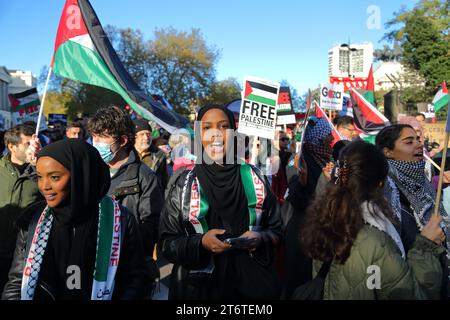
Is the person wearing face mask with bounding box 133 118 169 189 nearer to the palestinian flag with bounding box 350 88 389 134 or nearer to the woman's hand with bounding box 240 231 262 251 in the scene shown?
the palestinian flag with bounding box 350 88 389 134

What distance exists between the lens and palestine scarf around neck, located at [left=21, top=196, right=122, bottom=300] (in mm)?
2282

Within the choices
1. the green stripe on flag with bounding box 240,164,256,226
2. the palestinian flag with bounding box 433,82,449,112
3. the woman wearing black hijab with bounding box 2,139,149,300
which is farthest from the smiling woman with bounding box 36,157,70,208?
the palestinian flag with bounding box 433,82,449,112

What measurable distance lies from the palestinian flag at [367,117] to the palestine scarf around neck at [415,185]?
4.45 metres

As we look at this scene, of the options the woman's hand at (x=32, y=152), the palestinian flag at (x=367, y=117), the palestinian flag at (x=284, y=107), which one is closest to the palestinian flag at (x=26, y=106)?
the palestinian flag at (x=284, y=107)

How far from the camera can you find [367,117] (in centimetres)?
811

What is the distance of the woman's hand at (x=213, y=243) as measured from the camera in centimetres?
267

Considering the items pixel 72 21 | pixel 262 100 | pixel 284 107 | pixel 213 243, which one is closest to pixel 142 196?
pixel 213 243

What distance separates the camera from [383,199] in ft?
8.33

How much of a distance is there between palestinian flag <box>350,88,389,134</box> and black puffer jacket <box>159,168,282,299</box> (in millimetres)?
5378

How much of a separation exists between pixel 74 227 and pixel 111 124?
1392 mm

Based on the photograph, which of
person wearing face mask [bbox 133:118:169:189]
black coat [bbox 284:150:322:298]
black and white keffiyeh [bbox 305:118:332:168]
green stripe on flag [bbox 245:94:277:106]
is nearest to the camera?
black coat [bbox 284:150:322:298]

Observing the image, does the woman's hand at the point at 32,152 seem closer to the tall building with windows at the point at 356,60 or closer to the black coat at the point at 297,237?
the black coat at the point at 297,237
